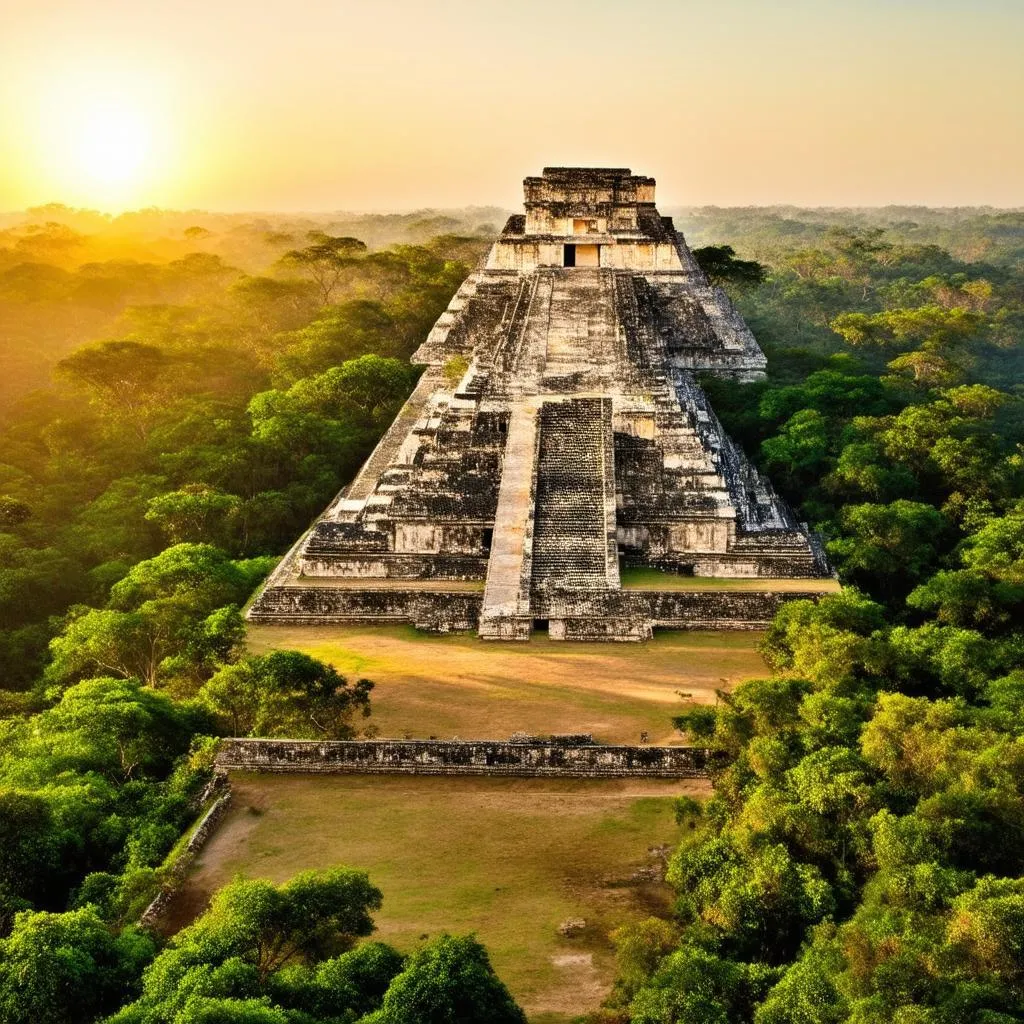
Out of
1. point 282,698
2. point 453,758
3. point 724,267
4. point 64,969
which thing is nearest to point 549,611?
point 453,758

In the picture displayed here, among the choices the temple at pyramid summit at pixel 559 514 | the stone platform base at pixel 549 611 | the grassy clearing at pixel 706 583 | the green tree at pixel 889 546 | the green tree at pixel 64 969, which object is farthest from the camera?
the green tree at pixel 889 546

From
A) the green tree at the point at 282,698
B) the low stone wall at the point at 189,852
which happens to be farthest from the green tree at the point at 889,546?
the low stone wall at the point at 189,852

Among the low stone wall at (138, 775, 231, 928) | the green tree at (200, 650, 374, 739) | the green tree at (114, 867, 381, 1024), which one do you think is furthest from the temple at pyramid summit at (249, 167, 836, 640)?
the green tree at (114, 867, 381, 1024)

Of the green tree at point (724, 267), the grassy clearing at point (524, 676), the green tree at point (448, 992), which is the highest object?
the green tree at point (724, 267)

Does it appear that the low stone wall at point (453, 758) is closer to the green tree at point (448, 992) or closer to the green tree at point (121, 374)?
the green tree at point (448, 992)

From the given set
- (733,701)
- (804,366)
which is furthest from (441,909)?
(804,366)

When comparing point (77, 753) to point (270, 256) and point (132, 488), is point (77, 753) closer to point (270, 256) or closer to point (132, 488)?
point (132, 488)

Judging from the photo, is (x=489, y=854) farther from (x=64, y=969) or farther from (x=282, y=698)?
(x=64, y=969)
